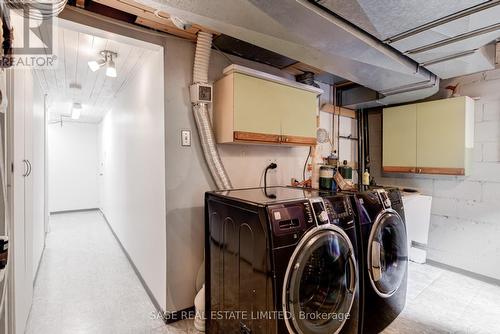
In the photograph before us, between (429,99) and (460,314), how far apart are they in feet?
8.29

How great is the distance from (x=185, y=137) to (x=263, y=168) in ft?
3.03

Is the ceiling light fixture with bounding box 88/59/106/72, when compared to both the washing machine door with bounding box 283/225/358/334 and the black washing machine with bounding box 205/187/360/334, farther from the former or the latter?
the washing machine door with bounding box 283/225/358/334

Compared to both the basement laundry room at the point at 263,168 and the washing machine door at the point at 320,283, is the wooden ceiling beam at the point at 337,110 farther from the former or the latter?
the washing machine door at the point at 320,283

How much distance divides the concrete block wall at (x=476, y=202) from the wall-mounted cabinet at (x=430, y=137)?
138 mm

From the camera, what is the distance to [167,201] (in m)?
2.07

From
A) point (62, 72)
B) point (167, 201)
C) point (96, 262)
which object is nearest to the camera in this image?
point (167, 201)

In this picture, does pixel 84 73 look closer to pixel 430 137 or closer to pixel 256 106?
pixel 256 106

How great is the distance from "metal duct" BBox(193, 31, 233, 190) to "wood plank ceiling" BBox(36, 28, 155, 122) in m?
0.58

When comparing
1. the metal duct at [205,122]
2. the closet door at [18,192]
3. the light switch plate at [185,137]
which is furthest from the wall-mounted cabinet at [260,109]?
the closet door at [18,192]

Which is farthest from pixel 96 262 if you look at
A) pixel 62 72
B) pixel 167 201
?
pixel 62 72

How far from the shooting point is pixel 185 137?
7.05 feet

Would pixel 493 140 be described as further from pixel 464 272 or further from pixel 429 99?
pixel 464 272

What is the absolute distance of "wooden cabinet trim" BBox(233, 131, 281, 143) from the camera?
2047 mm

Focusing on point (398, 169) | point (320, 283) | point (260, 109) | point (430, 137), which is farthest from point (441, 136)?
point (320, 283)
